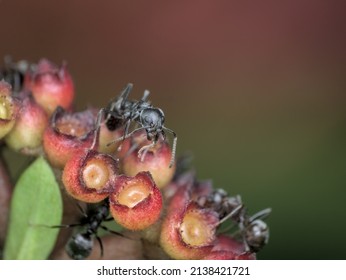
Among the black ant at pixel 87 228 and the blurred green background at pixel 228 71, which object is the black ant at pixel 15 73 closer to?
the black ant at pixel 87 228

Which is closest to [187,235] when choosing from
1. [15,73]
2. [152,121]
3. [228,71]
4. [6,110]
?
[152,121]

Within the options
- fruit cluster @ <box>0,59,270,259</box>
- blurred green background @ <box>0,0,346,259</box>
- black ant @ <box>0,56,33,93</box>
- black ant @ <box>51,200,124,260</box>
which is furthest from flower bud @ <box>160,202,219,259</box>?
blurred green background @ <box>0,0,346,259</box>

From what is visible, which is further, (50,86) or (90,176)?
(50,86)

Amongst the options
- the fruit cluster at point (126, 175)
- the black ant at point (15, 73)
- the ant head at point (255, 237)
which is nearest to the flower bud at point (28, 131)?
the fruit cluster at point (126, 175)

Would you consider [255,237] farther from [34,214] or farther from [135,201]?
[34,214]

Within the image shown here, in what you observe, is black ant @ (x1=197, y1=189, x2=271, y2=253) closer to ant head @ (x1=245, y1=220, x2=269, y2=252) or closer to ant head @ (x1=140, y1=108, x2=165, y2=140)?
ant head @ (x1=245, y1=220, x2=269, y2=252)
